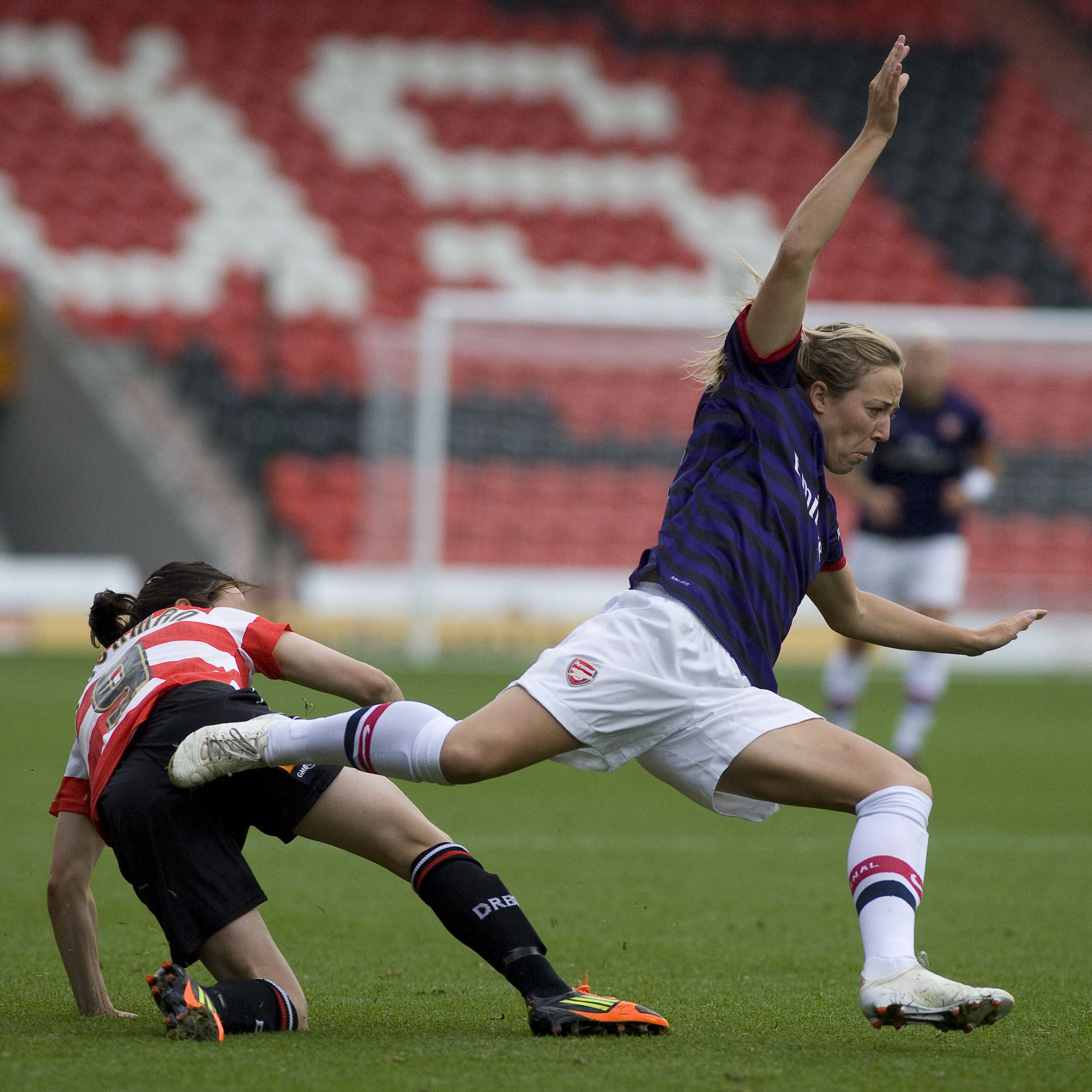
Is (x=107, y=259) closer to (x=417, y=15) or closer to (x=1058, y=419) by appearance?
(x=417, y=15)

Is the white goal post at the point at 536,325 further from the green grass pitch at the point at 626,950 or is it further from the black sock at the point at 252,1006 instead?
the black sock at the point at 252,1006

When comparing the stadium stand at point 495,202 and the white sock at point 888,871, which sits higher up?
the stadium stand at point 495,202

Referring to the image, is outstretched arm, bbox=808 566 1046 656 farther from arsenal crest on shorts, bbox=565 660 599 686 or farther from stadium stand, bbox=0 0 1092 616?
stadium stand, bbox=0 0 1092 616

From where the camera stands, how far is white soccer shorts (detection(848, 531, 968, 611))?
347 inches

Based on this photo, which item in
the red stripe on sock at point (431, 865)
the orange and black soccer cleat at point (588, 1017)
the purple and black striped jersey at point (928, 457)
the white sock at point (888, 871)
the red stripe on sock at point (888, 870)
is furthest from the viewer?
the purple and black striped jersey at point (928, 457)

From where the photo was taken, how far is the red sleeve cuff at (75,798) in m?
3.50

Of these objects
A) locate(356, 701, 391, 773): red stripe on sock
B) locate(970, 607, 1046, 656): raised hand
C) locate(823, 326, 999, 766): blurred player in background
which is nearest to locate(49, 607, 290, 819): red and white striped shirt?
locate(356, 701, 391, 773): red stripe on sock

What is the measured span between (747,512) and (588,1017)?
106cm

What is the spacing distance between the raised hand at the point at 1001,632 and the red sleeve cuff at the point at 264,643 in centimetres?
150

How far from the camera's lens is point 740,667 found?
10.8ft

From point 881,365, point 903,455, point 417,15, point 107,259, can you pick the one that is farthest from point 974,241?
point 881,365

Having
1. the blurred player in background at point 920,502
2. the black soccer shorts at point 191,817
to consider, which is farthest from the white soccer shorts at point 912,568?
the black soccer shorts at point 191,817

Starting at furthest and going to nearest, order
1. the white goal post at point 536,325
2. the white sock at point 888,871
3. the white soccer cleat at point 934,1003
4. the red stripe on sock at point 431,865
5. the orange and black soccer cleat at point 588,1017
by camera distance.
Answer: the white goal post at point 536,325 < the red stripe on sock at point 431,865 < the orange and black soccer cleat at point 588,1017 < the white sock at point 888,871 < the white soccer cleat at point 934,1003

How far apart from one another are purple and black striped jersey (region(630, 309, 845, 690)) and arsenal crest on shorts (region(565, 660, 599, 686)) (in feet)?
0.78
